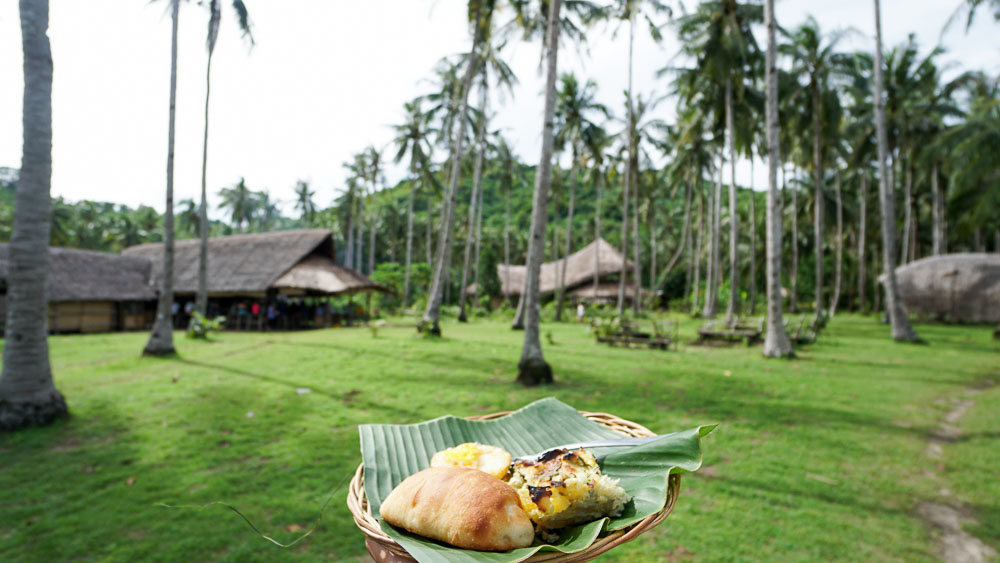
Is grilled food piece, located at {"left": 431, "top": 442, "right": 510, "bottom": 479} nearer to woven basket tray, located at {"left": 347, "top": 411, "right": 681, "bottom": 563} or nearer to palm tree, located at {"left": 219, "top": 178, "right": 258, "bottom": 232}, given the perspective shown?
woven basket tray, located at {"left": 347, "top": 411, "right": 681, "bottom": 563}

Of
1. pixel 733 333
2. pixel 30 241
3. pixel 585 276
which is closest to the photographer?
pixel 30 241

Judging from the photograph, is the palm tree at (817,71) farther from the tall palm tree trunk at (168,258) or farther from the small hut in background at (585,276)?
the tall palm tree trunk at (168,258)

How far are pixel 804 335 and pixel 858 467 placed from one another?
1055 cm

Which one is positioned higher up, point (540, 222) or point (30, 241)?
point (540, 222)

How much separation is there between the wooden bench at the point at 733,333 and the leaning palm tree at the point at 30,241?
1426 cm

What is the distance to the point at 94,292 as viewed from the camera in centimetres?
1856

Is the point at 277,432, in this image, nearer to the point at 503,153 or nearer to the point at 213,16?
the point at 213,16

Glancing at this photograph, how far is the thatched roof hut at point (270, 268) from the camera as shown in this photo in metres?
20.2

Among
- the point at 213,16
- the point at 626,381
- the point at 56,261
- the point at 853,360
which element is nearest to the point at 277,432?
the point at 626,381

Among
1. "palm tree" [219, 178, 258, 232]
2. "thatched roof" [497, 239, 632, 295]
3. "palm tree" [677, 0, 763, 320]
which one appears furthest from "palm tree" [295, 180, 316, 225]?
"palm tree" [677, 0, 763, 320]

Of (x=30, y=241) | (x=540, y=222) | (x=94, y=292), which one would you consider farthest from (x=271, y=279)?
(x=540, y=222)

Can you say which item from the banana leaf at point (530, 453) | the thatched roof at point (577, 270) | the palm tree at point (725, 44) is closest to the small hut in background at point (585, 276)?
the thatched roof at point (577, 270)

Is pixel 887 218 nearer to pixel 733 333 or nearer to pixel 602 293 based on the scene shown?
pixel 733 333

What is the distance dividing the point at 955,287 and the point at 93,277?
33866mm
